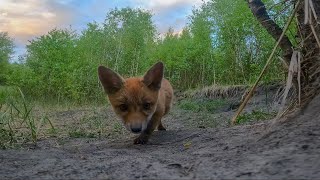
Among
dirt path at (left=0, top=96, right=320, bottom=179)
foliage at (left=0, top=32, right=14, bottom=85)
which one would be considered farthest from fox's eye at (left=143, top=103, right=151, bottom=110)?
foliage at (left=0, top=32, right=14, bottom=85)

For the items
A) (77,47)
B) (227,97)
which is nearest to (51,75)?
(77,47)

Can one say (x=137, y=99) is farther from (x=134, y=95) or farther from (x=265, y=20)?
(x=265, y=20)

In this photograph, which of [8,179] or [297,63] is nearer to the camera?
[8,179]

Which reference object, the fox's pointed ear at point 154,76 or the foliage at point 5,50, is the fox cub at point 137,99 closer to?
the fox's pointed ear at point 154,76

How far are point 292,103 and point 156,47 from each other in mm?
29469

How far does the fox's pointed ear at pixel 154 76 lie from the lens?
5617 mm

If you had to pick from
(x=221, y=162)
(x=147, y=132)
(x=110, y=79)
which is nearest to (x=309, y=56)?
(x=221, y=162)

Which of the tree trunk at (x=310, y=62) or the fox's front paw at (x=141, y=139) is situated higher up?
the tree trunk at (x=310, y=62)

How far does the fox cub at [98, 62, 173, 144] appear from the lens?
5.23m

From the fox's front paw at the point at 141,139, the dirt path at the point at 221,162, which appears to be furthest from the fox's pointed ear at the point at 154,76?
the dirt path at the point at 221,162

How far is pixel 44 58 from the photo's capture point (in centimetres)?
2492

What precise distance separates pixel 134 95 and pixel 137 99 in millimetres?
75

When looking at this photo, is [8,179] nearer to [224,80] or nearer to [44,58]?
[224,80]

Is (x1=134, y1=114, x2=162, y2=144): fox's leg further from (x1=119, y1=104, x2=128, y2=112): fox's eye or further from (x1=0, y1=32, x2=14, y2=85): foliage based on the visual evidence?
(x1=0, y1=32, x2=14, y2=85): foliage
